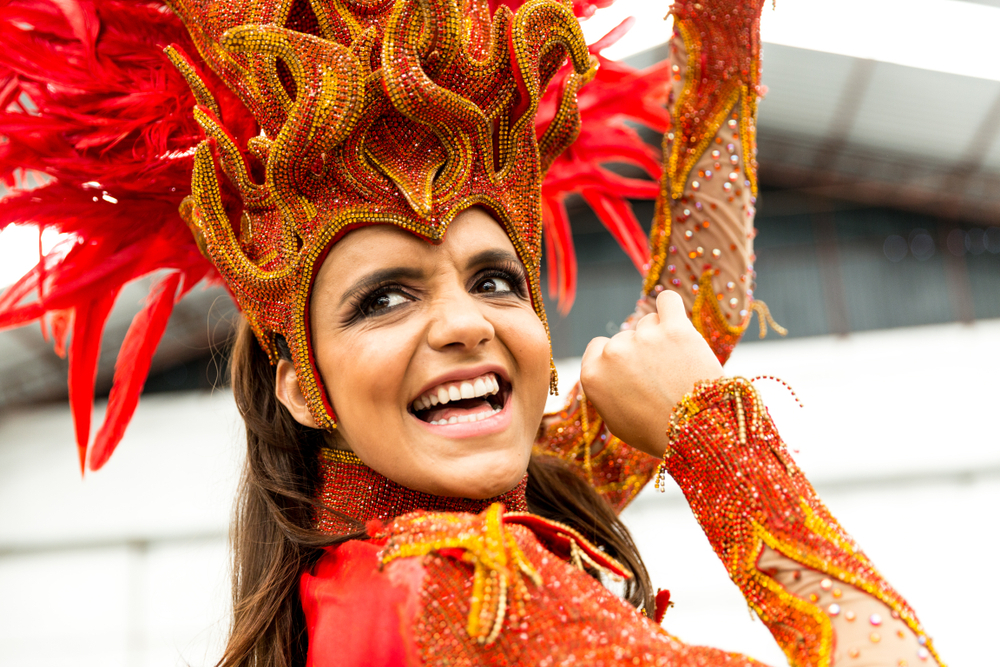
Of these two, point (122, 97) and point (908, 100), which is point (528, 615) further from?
point (908, 100)

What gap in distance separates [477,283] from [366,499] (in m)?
0.33

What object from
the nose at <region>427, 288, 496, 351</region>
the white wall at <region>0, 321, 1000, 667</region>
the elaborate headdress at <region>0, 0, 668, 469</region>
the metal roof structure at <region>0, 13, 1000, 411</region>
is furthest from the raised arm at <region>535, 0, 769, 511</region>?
the metal roof structure at <region>0, 13, 1000, 411</region>

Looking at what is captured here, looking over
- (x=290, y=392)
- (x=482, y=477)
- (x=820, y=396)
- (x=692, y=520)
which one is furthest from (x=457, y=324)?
(x=820, y=396)

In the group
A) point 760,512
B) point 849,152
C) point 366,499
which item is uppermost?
point 760,512

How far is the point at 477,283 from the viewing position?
47.4 inches

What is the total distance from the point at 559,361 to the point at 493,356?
713 cm

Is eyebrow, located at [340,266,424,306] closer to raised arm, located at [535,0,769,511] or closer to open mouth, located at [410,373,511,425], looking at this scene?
open mouth, located at [410,373,511,425]

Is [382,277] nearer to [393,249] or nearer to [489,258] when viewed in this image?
[393,249]

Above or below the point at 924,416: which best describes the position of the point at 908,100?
above

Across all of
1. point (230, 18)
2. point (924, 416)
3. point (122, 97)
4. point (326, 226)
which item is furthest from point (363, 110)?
point (924, 416)

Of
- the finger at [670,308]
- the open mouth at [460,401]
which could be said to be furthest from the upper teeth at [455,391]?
the finger at [670,308]

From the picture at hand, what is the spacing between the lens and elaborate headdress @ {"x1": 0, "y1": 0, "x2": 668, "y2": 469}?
1143mm

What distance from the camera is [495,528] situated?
2.91 ft

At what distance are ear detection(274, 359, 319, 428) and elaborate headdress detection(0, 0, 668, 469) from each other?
0.15 ft
